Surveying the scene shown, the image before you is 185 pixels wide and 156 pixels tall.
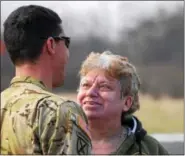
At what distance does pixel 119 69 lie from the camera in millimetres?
2891

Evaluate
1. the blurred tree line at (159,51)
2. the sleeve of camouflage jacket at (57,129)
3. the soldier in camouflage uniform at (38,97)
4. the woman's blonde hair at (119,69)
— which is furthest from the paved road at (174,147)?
the blurred tree line at (159,51)

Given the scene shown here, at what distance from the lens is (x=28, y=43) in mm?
2043

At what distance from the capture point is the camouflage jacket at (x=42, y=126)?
74.7 inches

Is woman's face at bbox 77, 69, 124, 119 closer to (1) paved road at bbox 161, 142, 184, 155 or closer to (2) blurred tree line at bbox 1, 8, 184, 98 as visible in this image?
(1) paved road at bbox 161, 142, 184, 155

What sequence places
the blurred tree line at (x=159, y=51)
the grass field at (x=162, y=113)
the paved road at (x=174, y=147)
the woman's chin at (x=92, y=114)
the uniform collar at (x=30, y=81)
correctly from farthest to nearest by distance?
1. the blurred tree line at (x=159, y=51)
2. the grass field at (x=162, y=113)
3. the paved road at (x=174, y=147)
4. the woman's chin at (x=92, y=114)
5. the uniform collar at (x=30, y=81)

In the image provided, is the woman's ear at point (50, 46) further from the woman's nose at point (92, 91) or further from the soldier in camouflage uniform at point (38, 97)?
the woman's nose at point (92, 91)

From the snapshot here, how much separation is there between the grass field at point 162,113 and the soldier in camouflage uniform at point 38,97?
531 inches

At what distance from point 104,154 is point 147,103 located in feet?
56.5

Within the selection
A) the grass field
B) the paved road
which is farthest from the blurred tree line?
the paved road

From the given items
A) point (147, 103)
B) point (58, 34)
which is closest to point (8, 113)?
point (58, 34)

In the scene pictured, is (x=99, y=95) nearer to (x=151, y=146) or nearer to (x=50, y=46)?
(x=151, y=146)

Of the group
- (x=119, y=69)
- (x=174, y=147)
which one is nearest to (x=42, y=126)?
(x=119, y=69)

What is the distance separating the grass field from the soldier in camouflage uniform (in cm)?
1349

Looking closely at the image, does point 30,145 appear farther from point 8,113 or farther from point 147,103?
point 147,103
